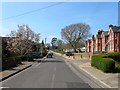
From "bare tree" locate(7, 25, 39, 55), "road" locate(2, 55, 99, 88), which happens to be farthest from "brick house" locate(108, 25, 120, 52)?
"road" locate(2, 55, 99, 88)

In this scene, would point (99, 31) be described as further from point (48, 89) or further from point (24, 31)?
point (48, 89)

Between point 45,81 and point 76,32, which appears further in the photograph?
point 76,32

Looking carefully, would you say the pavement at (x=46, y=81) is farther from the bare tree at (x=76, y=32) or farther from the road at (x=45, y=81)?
the bare tree at (x=76, y=32)

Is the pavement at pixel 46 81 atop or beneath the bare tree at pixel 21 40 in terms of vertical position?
beneath

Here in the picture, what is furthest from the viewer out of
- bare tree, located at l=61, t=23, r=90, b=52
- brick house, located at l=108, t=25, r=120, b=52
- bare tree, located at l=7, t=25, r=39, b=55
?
bare tree, located at l=61, t=23, r=90, b=52

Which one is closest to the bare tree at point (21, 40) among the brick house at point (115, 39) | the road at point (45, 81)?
the brick house at point (115, 39)

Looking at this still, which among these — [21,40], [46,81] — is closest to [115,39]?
[21,40]

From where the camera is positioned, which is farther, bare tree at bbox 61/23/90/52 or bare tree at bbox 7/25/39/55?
bare tree at bbox 61/23/90/52

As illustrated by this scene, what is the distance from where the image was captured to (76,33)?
12888 centimetres

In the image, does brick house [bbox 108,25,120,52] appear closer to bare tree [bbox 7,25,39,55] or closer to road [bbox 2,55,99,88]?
bare tree [bbox 7,25,39,55]

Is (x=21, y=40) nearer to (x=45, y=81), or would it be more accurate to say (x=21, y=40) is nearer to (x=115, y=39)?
(x=115, y=39)

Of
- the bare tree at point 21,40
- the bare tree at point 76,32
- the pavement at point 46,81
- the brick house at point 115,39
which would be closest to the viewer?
the pavement at point 46,81

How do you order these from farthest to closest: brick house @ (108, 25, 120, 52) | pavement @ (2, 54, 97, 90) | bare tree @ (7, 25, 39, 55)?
brick house @ (108, 25, 120, 52), bare tree @ (7, 25, 39, 55), pavement @ (2, 54, 97, 90)

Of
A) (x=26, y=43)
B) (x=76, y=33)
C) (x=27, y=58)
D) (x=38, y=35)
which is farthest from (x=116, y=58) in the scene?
(x=76, y=33)
